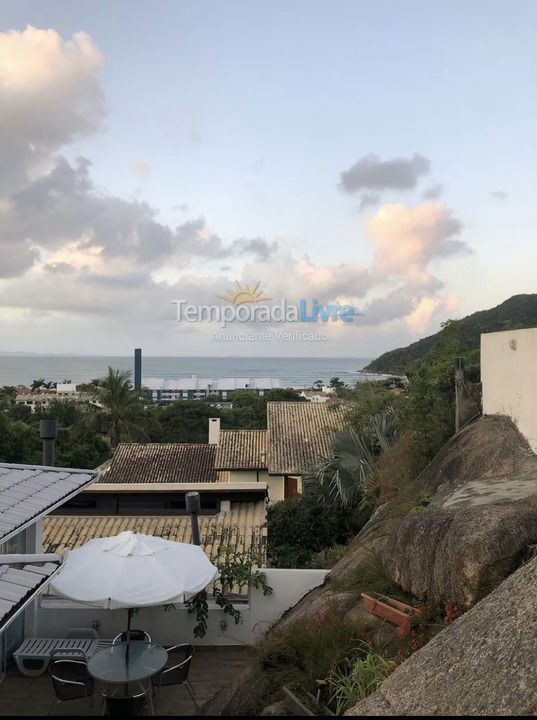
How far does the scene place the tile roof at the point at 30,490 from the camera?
18.4ft

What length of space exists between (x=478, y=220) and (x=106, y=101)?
13.4 meters

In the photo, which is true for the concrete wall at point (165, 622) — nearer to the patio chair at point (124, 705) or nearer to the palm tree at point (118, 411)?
the patio chair at point (124, 705)

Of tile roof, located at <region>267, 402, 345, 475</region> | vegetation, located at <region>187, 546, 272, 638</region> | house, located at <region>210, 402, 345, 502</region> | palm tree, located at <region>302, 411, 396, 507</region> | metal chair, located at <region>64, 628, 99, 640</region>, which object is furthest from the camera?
house, located at <region>210, 402, 345, 502</region>

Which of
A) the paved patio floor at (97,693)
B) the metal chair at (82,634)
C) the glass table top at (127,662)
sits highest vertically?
the glass table top at (127,662)

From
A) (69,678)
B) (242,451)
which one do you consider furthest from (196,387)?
(69,678)

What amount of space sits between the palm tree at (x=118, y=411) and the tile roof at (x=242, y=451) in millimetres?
15737

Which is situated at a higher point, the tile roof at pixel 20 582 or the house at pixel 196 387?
the tile roof at pixel 20 582

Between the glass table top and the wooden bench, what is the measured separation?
2.46 feet

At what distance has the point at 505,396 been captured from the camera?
1060cm

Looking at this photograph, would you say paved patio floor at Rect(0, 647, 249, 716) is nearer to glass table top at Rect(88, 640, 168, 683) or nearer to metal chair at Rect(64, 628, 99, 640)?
glass table top at Rect(88, 640, 168, 683)

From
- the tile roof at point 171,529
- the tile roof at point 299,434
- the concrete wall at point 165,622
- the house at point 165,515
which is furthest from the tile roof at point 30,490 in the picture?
the tile roof at point 299,434

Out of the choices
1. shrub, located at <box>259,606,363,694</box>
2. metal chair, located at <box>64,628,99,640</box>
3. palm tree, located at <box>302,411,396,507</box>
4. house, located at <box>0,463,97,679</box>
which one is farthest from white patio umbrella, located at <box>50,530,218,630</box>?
palm tree, located at <box>302,411,396,507</box>

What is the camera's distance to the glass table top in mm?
6461

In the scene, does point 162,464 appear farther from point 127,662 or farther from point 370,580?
point 370,580
